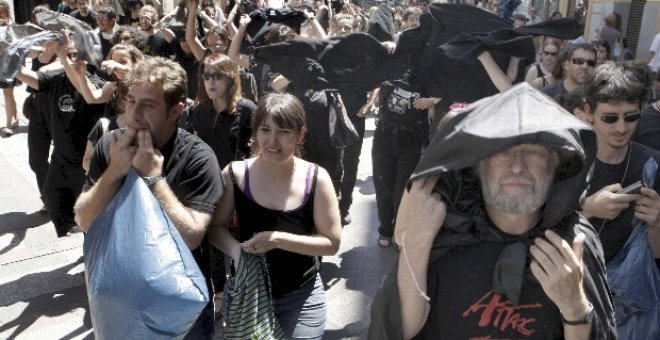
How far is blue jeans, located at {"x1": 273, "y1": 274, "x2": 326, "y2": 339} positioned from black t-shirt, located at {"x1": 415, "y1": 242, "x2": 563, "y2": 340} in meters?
0.94

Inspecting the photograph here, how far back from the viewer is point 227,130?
4.18 m

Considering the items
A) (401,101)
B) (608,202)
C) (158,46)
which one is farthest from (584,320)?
(158,46)

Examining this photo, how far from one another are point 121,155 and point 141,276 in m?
0.50

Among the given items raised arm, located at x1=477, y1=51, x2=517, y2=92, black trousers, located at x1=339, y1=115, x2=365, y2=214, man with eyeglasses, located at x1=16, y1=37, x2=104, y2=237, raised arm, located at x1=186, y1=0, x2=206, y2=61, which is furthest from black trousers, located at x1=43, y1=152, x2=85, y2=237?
raised arm, located at x1=477, y1=51, x2=517, y2=92

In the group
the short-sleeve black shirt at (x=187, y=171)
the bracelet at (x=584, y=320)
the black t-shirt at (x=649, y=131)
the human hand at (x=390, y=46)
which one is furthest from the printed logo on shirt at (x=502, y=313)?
the human hand at (x=390, y=46)

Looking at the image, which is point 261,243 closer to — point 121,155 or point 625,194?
point 121,155

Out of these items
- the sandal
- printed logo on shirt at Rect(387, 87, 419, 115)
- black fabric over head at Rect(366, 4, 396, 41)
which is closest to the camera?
black fabric over head at Rect(366, 4, 396, 41)

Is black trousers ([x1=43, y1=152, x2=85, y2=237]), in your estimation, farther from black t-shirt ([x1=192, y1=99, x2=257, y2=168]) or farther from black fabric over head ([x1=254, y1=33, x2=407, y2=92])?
black fabric over head ([x1=254, y1=33, x2=407, y2=92])

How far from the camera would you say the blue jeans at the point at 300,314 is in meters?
2.75

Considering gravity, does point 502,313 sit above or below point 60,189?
above

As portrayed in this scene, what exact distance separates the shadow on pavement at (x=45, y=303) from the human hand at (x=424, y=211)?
3.07 meters

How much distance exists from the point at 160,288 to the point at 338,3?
7.89 m

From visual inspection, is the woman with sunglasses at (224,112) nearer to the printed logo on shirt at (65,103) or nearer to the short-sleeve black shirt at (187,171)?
the printed logo on shirt at (65,103)

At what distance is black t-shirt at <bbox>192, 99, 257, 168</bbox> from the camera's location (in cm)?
414
